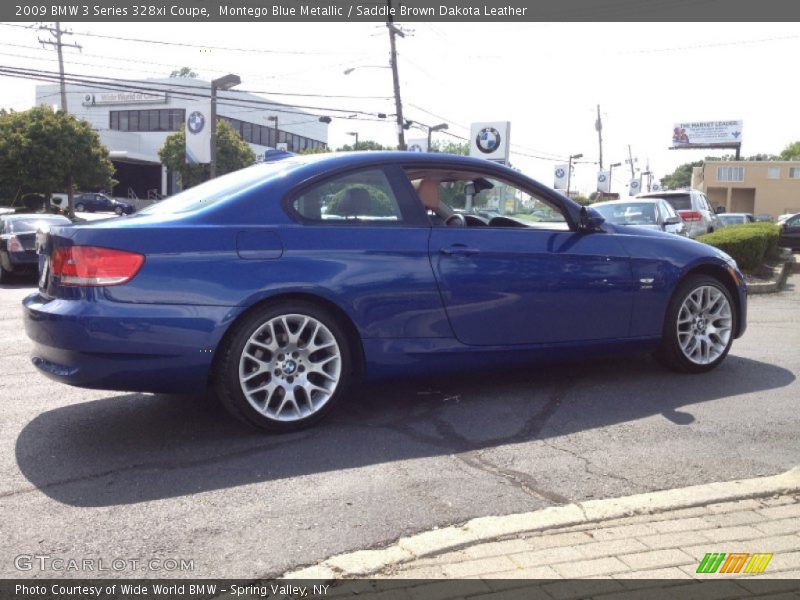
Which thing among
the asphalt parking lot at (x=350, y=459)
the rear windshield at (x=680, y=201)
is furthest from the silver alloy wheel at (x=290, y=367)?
the rear windshield at (x=680, y=201)

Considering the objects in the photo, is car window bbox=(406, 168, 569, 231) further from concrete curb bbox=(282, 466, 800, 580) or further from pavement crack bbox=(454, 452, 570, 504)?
concrete curb bbox=(282, 466, 800, 580)

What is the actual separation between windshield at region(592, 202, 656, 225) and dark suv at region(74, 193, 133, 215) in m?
44.3

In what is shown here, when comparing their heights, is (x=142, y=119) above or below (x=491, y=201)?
above

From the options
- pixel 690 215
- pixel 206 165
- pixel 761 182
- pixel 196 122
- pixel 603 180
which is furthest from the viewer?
pixel 761 182

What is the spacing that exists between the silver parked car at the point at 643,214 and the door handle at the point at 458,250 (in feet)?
28.0

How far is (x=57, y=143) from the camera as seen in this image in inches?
1598

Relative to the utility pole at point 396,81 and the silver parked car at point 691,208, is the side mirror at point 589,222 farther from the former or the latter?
the utility pole at point 396,81

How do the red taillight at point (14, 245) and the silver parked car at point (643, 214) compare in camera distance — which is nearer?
the silver parked car at point (643, 214)

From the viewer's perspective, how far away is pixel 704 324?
5766mm

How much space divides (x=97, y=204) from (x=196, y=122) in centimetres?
3150

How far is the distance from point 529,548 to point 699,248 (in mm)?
3562

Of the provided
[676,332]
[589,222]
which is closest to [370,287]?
[589,222]

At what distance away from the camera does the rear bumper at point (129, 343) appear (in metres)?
3.84

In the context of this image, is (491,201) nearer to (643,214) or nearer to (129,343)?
(129,343)
